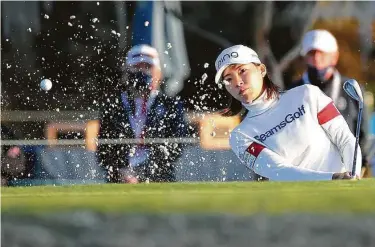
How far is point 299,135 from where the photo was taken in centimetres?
339

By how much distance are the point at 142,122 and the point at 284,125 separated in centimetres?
168

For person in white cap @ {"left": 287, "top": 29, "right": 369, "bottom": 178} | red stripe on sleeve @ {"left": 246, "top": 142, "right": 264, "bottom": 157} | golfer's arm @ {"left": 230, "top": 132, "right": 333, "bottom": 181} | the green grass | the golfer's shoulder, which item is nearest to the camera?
the green grass

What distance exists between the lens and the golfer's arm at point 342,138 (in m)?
3.33

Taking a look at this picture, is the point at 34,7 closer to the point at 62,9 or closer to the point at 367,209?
the point at 62,9

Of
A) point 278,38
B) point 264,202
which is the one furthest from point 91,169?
point 264,202

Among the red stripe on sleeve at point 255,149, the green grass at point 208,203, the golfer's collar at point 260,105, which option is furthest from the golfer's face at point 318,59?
the green grass at point 208,203

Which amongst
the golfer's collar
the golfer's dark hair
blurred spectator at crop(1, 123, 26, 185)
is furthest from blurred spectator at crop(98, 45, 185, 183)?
the golfer's collar

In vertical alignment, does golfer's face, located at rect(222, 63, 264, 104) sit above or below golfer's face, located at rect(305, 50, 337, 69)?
below

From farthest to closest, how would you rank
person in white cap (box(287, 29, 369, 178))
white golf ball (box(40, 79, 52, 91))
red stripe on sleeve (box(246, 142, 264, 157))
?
white golf ball (box(40, 79, 52, 91)) → person in white cap (box(287, 29, 369, 178)) → red stripe on sleeve (box(246, 142, 264, 157))

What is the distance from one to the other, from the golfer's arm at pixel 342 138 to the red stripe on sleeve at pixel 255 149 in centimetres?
25

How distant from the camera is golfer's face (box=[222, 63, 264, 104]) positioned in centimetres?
340

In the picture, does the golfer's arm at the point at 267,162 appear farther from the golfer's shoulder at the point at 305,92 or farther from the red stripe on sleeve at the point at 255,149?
the golfer's shoulder at the point at 305,92

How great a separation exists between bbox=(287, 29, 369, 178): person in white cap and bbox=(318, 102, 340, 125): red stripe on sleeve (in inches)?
51.6

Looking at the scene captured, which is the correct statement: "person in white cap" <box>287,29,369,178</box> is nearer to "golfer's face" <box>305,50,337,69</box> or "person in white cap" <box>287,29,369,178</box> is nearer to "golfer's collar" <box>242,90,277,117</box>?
"golfer's face" <box>305,50,337,69</box>
